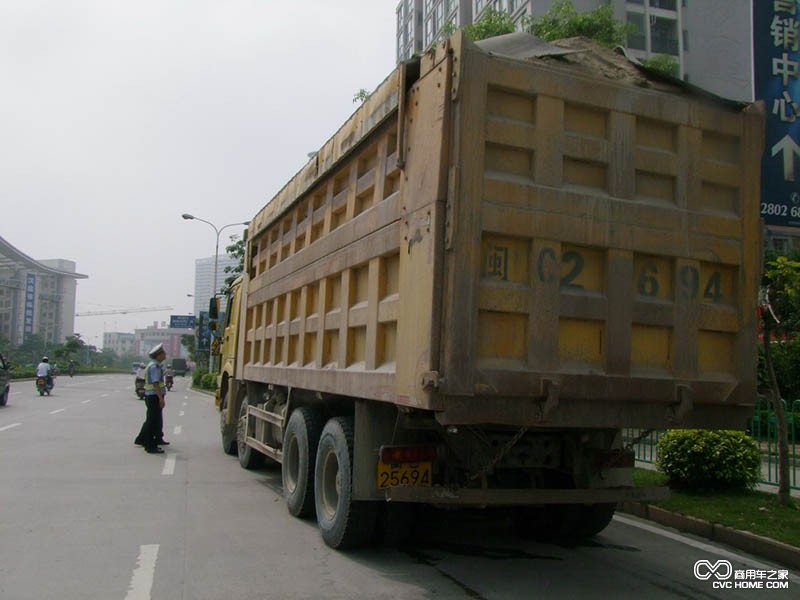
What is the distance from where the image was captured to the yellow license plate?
4.99 metres

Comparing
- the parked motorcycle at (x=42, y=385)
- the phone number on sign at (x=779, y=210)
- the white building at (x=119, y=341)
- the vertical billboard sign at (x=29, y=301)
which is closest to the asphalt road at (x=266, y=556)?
the phone number on sign at (x=779, y=210)

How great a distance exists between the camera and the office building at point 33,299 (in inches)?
3669

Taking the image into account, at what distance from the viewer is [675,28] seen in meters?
38.7

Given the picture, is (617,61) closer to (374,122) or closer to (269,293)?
(374,122)

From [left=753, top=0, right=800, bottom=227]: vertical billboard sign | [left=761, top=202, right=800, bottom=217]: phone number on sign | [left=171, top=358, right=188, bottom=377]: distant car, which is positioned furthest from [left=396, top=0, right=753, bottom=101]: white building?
[left=171, top=358, right=188, bottom=377]: distant car

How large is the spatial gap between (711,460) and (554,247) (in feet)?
14.8

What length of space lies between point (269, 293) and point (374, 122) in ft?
12.0

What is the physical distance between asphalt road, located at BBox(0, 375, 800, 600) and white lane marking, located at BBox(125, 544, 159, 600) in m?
0.01

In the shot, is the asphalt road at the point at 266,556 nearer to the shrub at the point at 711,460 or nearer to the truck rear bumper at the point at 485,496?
the truck rear bumper at the point at 485,496

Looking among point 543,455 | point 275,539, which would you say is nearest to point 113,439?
point 275,539

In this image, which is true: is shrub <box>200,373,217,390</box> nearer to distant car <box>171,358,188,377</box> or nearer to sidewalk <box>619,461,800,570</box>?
distant car <box>171,358,188,377</box>

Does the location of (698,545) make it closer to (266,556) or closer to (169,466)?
(266,556)

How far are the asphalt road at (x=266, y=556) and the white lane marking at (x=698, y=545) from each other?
19mm

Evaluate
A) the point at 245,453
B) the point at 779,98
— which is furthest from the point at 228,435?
the point at 779,98
